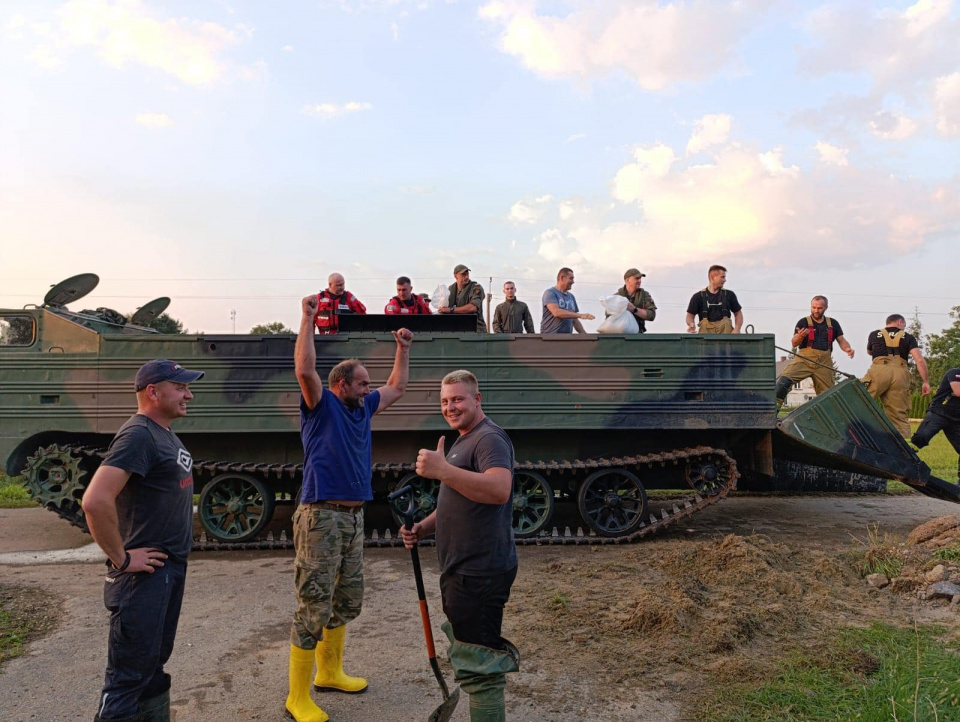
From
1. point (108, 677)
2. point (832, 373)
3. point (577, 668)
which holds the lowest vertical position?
point (577, 668)

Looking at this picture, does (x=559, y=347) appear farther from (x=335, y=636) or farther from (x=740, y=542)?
(x=335, y=636)

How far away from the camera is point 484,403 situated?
8320mm

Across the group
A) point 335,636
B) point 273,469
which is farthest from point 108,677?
point 273,469

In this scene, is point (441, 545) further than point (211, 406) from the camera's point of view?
No

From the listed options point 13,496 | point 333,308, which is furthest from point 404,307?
point 13,496

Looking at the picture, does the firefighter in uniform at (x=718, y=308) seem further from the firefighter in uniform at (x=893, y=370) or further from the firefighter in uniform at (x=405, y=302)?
the firefighter in uniform at (x=405, y=302)

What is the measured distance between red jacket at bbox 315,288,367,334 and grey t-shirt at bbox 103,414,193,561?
17.4ft

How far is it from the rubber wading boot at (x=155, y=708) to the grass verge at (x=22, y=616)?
7.23 feet

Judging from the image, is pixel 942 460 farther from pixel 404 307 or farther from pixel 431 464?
pixel 431 464

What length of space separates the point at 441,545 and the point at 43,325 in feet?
23.1

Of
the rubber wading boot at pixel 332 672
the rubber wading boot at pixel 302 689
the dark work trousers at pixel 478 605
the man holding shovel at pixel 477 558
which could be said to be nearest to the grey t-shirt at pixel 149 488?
the rubber wading boot at pixel 302 689

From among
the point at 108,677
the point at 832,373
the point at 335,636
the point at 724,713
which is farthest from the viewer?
the point at 832,373

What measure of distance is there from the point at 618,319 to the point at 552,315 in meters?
0.89

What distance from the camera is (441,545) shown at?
3.25m
